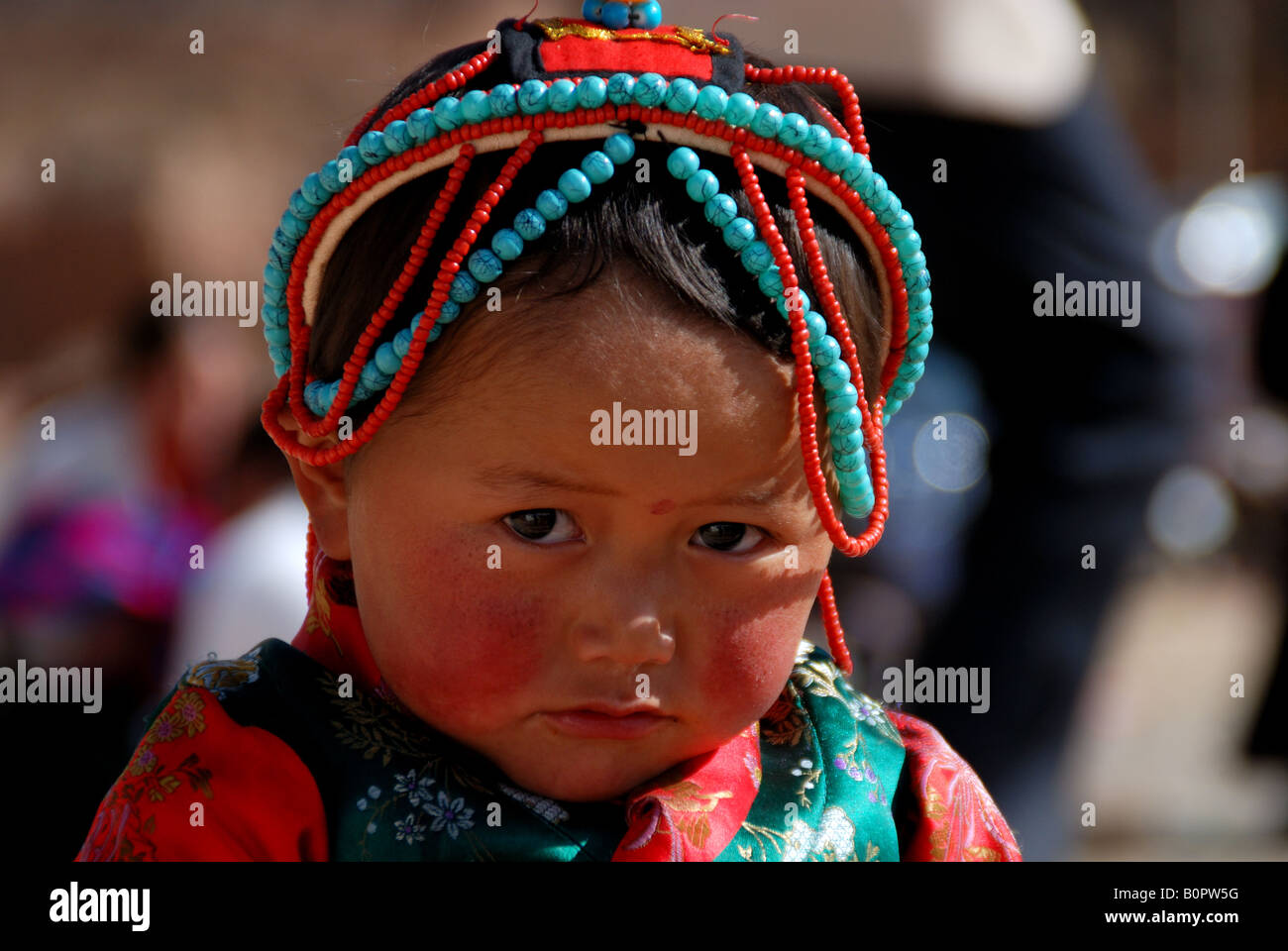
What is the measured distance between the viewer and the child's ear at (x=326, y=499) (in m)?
1.60

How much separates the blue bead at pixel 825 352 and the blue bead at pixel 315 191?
1.83 feet

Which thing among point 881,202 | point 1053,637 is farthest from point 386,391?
point 1053,637

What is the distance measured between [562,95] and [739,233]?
0.23 meters

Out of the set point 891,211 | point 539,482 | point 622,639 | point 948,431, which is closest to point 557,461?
point 539,482

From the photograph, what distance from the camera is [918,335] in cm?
168

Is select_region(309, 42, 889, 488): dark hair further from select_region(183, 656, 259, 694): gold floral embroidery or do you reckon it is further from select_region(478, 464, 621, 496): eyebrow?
select_region(183, 656, 259, 694): gold floral embroidery

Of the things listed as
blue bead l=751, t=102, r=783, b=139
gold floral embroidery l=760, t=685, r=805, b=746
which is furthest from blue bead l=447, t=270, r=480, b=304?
gold floral embroidery l=760, t=685, r=805, b=746

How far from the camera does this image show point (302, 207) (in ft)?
5.03

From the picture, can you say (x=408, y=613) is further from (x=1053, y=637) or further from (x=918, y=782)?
(x=1053, y=637)

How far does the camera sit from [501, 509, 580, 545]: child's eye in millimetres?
1430

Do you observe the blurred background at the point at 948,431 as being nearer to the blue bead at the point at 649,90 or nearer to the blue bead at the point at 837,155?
the blue bead at the point at 837,155

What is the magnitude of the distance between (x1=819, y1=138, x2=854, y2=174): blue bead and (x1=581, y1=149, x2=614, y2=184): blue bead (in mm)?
247

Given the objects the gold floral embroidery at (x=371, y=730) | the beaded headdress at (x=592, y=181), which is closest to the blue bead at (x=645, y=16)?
the beaded headdress at (x=592, y=181)

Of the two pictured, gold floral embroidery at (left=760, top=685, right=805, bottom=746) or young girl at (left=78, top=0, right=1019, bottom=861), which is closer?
young girl at (left=78, top=0, right=1019, bottom=861)
